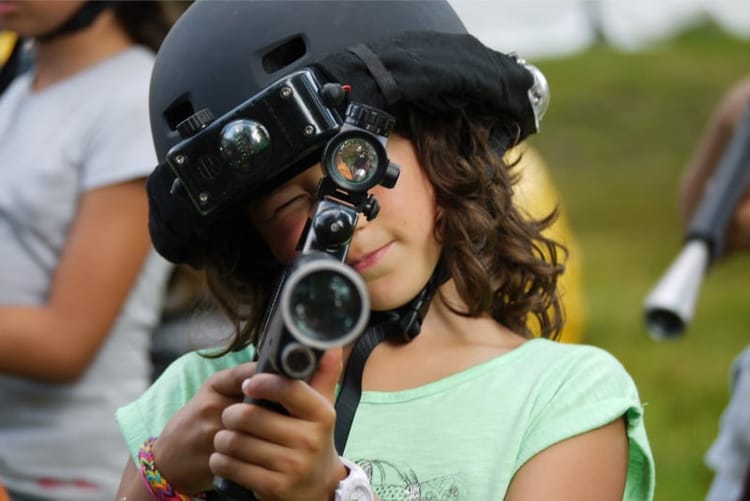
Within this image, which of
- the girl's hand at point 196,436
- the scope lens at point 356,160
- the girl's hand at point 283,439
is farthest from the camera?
the girl's hand at point 196,436

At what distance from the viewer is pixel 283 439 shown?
222 centimetres

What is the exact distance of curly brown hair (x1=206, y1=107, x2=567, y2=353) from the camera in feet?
9.75

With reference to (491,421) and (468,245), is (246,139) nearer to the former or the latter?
(468,245)

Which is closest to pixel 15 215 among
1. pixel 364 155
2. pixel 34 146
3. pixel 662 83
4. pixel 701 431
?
pixel 34 146

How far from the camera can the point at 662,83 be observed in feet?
62.1

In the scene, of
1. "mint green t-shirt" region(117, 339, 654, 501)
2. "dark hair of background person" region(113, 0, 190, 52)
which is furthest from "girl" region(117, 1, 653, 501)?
"dark hair of background person" region(113, 0, 190, 52)

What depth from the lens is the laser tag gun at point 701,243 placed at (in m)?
4.75

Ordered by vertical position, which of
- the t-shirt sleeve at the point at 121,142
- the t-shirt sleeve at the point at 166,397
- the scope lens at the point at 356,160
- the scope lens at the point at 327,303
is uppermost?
the scope lens at the point at 327,303

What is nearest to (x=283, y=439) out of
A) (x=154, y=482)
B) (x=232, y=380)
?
(x=232, y=380)

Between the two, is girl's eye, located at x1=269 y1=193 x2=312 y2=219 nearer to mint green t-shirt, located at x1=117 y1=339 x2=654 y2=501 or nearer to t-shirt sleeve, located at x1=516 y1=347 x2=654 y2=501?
mint green t-shirt, located at x1=117 y1=339 x2=654 y2=501

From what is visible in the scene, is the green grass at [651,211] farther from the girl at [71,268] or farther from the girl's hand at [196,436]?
the girl's hand at [196,436]

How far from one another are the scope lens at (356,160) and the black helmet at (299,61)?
425 mm

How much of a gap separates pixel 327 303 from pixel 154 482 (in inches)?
34.4

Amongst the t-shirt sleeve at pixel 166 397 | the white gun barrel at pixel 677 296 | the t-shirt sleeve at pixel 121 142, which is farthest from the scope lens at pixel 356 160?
the white gun barrel at pixel 677 296
